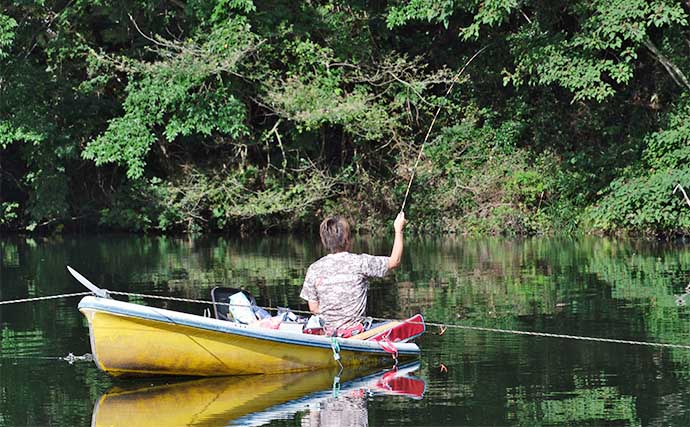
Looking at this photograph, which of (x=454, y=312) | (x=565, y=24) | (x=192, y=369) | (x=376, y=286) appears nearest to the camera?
(x=192, y=369)

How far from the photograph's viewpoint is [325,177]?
26891 millimetres

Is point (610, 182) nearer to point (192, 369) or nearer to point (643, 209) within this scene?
point (643, 209)

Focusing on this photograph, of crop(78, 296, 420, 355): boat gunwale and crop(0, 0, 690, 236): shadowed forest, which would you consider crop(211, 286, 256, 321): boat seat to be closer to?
crop(78, 296, 420, 355): boat gunwale

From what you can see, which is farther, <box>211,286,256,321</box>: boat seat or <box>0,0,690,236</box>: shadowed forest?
<box>0,0,690,236</box>: shadowed forest

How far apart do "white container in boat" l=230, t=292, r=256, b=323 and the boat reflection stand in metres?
0.71

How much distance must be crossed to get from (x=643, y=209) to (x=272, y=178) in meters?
8.05

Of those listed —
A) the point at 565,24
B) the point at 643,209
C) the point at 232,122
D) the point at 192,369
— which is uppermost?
the point at 565,24

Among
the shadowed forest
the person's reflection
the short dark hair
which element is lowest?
the person's reflection

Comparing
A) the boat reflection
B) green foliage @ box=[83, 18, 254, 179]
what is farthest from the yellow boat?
green foliage @ box=[83, 18, 254, 179]

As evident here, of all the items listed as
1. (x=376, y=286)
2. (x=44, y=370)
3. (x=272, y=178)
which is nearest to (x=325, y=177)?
(x=272, y=178)

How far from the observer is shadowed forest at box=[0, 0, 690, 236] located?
24.9 m

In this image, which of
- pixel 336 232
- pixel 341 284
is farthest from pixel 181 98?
pixel 336 232

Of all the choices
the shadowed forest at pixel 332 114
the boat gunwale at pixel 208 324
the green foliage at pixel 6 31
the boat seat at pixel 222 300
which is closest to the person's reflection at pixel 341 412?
the boat gunwale at pixel 208 324

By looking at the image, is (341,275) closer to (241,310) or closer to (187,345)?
(241,310)
